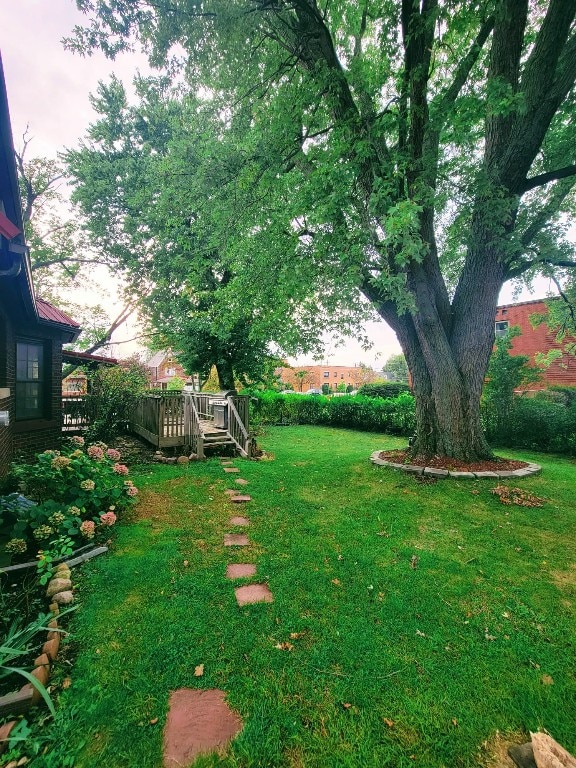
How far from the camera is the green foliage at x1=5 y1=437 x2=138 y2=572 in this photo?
308 centimetres

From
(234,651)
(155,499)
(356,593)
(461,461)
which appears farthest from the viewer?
(461,461)

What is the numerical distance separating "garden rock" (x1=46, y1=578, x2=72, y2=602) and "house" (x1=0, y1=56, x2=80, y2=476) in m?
1.67

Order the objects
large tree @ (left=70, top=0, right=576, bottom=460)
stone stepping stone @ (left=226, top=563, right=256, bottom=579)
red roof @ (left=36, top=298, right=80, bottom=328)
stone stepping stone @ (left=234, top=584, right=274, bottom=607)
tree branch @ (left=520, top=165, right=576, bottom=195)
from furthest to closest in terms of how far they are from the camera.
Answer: red roof @ (left=36, top=298, right=80, bottom=328)
tree branch @ (left=520, top=165, right=576, bottom=195)
large tree @ (left=70, top=0, right=576, bottom=460)
stone stepping stone @ (left=226, top=563, right=256, bottom=579)
stone stepping stone @ (left=234, top=584, right=274, bottom=607)

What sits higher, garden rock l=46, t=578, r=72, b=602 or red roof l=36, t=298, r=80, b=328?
red roof l=36, t=298, r=80, b=328

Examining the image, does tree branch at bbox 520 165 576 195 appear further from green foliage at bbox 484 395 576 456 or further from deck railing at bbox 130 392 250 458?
deck railing at bbox 130 392 250 458

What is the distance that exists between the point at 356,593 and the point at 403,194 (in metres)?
5.31

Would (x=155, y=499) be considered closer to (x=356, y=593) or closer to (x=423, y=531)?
(x=356, y=593)

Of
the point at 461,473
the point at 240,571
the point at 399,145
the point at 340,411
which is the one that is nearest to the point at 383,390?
the point at 340,411

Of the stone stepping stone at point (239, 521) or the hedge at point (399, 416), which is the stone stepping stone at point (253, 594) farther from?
the hedge at point (399, 416)

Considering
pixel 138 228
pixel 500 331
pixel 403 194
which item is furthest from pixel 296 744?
pixel 500 331

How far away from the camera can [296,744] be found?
1.54 meters

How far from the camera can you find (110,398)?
27.8 feet

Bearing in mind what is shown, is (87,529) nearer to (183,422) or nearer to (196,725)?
(196,725)

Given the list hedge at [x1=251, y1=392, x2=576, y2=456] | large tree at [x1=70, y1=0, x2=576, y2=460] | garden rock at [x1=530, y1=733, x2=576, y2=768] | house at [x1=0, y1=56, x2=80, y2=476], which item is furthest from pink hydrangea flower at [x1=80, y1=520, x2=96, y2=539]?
hedge at [x1=251, y1=392, x2=576, y2=456]
